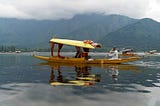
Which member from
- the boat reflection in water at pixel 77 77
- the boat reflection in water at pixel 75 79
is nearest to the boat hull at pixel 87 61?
the boat reflection in water at pixel 77 77

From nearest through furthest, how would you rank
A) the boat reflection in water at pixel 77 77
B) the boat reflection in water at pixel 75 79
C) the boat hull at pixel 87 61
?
the boat reflection in water at pixel 75 79, the boat reflection in water at pixel 77 77, the boat hull at pixel 87 61

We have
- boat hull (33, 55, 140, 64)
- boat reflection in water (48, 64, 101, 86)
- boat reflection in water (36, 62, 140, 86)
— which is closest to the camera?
boat reflection in water (48, 64, 101, 86)

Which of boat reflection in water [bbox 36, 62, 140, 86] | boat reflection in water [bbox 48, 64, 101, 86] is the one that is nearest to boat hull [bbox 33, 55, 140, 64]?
boat reflection in water [bbox 36, 62, 140, 86]

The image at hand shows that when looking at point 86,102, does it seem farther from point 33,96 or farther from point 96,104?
point 33,96

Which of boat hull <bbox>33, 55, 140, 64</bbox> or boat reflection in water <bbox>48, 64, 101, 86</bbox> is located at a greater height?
boat hull <bbox>33, 55, 140, 64</bbox>

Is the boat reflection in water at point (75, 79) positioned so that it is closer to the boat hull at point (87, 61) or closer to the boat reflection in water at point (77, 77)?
the boat reflection in water at point (77, 77)

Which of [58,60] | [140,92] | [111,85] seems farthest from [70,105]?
[58,60]

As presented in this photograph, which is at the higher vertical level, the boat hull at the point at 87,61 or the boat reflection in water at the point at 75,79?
the boat hull at the point at 87,61

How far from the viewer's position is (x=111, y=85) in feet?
92.8

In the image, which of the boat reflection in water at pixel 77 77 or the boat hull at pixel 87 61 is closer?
the boat reflection in water at pixel 77 77

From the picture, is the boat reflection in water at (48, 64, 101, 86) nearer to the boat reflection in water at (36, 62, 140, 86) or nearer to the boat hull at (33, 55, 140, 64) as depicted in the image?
the boat reflection in water at (36, 62, 140, 86)

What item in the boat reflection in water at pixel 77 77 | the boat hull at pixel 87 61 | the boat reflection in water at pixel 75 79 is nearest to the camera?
the boat reflection in water at pixel 75 79

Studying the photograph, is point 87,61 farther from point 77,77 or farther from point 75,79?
point 75,79

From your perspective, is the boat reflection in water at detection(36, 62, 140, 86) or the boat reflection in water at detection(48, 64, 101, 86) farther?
the boat reflection in water at detection(36, 62, 140, 86)
